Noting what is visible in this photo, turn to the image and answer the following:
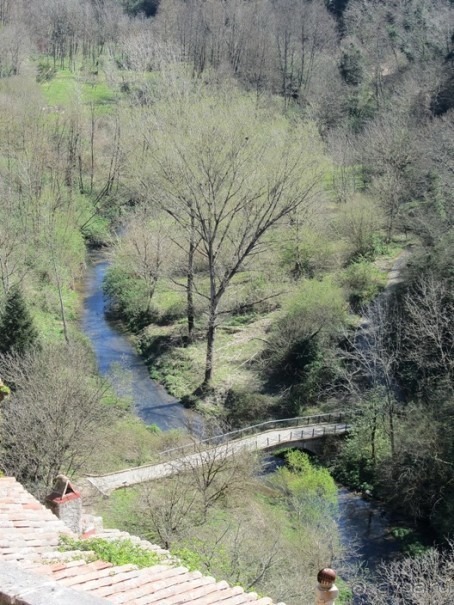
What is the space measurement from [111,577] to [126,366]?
2618 centimetres

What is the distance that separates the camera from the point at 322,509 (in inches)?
899

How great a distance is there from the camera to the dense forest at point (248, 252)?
24547mm

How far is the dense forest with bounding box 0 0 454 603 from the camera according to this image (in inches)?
966

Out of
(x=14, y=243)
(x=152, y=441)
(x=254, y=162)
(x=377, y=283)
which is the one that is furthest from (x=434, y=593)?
(x=14, y=243)


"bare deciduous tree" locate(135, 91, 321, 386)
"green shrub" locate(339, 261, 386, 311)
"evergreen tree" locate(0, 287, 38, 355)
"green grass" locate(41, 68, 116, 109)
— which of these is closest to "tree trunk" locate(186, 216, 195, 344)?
"bare deciduous tree" locate(135, 91, 321, 386)

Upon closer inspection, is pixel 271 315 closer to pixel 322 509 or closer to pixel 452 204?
pixel 452 204

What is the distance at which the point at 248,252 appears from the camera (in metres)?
32.6

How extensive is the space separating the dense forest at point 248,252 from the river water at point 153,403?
65cm

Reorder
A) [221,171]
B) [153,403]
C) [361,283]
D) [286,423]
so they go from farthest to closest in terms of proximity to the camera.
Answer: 1. [361,283]
2. [221,171]
3. [153,403]
4. [286,423]

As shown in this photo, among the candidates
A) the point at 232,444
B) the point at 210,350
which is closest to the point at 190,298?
the point at 210,350

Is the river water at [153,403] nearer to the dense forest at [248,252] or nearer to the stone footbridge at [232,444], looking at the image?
the dense forest at [248,252]

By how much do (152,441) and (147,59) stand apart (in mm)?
41941

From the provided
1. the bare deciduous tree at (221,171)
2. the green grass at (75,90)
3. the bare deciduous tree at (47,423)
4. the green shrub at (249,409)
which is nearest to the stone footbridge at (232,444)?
the bare deciduous tree at (47,423)

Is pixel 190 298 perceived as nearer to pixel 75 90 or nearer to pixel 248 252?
pixel 248 252
